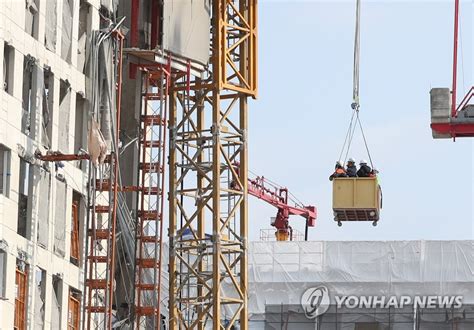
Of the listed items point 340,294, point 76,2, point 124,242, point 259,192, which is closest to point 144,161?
point 124,242

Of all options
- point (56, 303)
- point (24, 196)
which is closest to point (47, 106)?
point (24, 196)

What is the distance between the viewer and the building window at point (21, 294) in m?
60.2

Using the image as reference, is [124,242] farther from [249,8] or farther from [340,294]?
[340,294]

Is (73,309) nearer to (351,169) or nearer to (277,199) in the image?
(351,169)

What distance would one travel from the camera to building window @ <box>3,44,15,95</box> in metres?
60.2

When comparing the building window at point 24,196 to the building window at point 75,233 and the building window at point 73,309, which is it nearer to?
the building window at point 75,233

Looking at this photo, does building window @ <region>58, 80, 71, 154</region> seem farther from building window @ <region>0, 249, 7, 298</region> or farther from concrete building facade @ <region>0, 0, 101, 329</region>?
building window @ <region>0, 249, 7, 298</region>

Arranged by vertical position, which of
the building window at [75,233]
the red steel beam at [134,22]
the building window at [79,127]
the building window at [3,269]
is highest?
the red steel beam at [134,22]

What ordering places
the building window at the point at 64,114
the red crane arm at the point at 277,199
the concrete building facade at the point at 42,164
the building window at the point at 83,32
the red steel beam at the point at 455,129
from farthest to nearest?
the red crane arm at the point at 277,199 → the red steel beam at the point at 455,129 → the building window at the point at 83,32 → the building window at the point at 64,114 → the concrete building facade at the point at 42,164

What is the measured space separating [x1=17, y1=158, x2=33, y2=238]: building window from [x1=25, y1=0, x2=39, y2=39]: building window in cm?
454

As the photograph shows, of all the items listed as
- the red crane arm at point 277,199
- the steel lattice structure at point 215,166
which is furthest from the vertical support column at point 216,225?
the red crane arm at point 277,199

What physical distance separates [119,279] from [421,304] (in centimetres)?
3506

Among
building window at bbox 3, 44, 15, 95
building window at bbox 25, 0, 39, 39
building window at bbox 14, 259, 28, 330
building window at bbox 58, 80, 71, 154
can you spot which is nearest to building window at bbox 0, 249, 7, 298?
building window at bbox 14, 259, 28, 330

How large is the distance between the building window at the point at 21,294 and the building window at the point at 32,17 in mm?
7795
